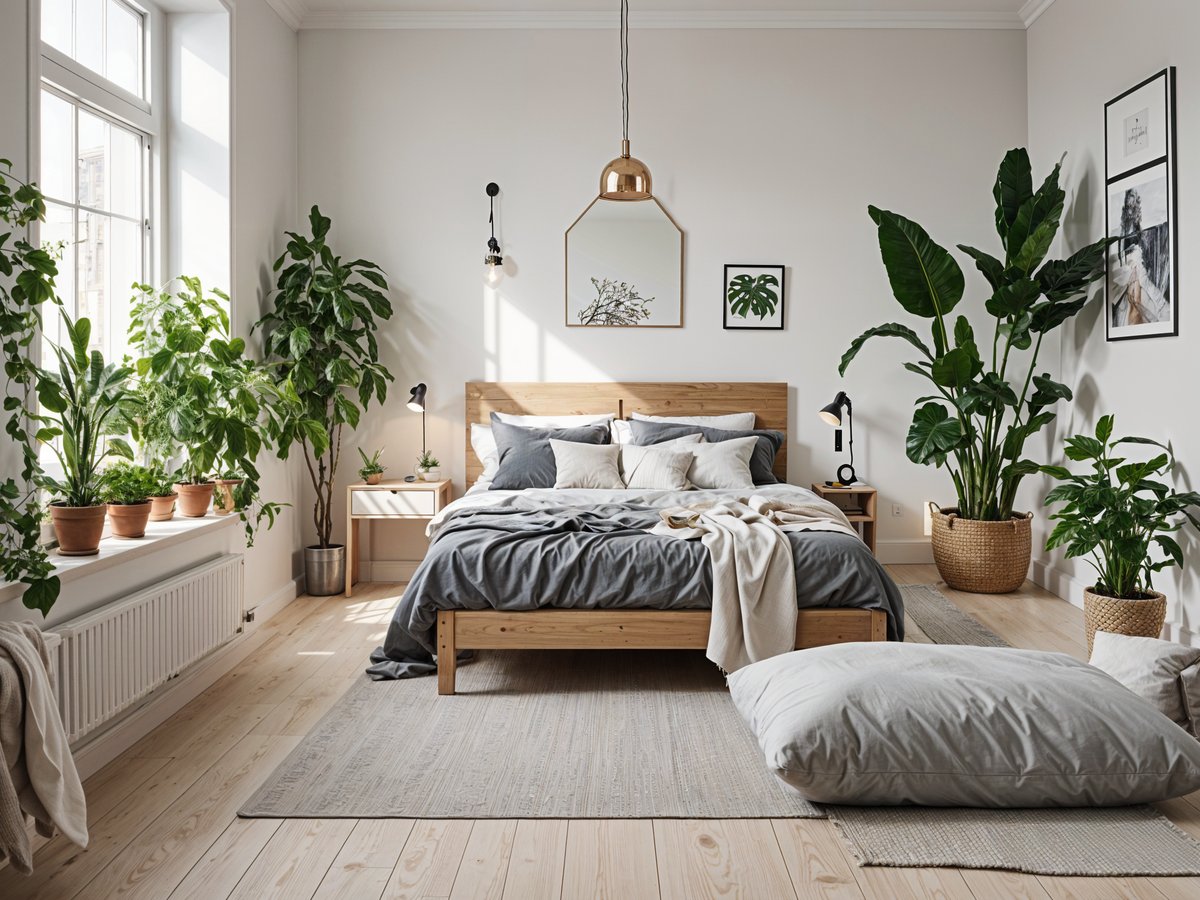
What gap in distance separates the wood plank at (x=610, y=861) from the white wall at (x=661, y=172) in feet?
11.3

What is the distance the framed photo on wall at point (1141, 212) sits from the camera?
414cm

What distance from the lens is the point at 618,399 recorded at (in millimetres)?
5633

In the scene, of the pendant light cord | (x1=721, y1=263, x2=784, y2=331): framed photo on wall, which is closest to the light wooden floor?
(x1=721, y1=263, x2=784, y2=331): framed photo on wall

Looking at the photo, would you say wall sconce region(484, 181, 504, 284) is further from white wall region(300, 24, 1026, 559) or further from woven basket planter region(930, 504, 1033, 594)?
woven basket planter region(930, 504, 1033, 594)

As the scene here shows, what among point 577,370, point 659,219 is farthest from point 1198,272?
point 577,370

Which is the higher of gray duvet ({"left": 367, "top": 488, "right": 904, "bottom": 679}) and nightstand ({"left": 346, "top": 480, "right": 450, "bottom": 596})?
nightstand ({"left": 346, "top": 480, "right": 450, "bottom": 596})

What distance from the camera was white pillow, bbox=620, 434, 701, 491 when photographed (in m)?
4.82

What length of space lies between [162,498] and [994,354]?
4.06m

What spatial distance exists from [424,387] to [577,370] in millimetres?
906

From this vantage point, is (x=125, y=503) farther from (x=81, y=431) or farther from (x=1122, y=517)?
(x=1122, y=517)

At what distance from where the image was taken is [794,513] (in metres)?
4.02

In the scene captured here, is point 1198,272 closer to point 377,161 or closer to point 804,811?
point 804,811

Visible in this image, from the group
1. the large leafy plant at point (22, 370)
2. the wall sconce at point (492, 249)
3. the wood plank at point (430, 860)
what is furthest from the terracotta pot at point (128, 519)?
the wall sconce at point (492, 249)

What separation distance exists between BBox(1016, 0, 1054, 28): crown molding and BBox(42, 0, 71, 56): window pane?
477 cm
